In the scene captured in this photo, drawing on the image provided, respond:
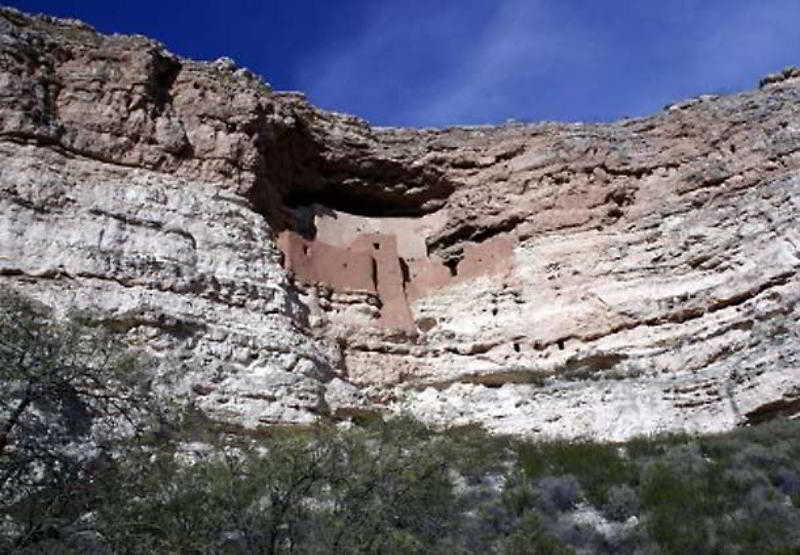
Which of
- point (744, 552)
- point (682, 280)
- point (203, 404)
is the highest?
point (682, 280)

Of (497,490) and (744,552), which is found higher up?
(497,490)

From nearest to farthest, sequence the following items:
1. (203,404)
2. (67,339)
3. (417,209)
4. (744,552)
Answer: (67,339)
(744,552)
(203,404)
(417,209)

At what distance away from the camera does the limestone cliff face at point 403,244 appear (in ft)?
51.2

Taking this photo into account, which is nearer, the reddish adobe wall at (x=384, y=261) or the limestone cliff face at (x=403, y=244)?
the limestone cliff face at (x=403, y=244)

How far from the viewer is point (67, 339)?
8.28 meters

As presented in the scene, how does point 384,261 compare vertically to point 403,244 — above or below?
below

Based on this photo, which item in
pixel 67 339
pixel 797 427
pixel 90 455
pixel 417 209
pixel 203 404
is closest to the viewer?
pixel 67 339

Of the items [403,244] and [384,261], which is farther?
[403,244]

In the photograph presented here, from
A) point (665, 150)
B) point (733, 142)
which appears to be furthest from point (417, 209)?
point (733, 142)

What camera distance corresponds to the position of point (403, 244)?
889 inches

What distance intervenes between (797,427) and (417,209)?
39.2ft

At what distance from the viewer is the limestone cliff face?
15.6m

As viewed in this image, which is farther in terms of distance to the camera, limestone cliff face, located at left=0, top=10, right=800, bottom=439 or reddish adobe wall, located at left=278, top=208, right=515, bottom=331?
reddish adobe wall, located at left=278, top=208, right=515, bottom=331

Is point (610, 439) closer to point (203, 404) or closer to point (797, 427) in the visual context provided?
point (797, 427)
